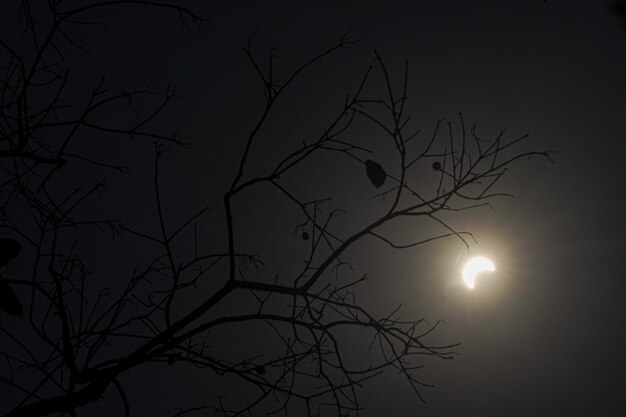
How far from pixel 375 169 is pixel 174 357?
0.66 meters

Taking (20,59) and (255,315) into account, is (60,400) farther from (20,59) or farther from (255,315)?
(20,59)

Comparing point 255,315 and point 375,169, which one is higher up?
point 375,169

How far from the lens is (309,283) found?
132 centimetres

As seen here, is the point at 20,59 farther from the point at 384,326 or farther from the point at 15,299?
the point at 384,326

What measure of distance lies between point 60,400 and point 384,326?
778 millimetres

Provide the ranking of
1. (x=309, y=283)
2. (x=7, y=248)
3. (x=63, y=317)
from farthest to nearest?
(x=309, y=283) < (x=63, y=317) < (x=7, y=248)

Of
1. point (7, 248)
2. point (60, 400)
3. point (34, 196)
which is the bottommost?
point (60, 400)

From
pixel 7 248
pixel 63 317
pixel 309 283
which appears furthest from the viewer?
pixel 309 283

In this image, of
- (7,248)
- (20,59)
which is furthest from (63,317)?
(20,59)

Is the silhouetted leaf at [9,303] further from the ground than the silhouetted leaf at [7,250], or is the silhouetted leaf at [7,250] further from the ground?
the silhouetted leaf at [7,250]

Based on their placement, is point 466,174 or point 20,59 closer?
point 20,59

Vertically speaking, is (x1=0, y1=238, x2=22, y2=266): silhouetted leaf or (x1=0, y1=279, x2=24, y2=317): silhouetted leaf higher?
(x1=0, y1=238, x2=22, y2=266): silhouetted leaf

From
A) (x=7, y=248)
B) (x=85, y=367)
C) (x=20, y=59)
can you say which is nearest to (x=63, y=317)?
(x=85, y=367)

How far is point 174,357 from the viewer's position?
50.9 inches
